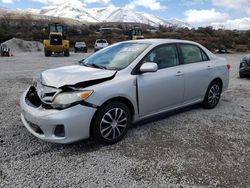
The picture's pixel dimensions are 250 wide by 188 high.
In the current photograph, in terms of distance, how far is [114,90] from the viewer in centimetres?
381

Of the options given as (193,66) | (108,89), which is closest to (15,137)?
(108,89)

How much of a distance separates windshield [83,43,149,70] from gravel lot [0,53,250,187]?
115 centimetres

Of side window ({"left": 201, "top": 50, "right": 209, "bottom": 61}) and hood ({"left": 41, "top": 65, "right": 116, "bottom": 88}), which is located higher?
side window ({"left": 201, "top": 50, "right": 209, "bottom": 61})

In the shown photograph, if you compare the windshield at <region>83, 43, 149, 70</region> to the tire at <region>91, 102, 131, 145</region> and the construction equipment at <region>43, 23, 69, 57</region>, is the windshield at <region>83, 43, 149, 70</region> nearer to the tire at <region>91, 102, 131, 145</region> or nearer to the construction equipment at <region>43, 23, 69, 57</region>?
the tire at <region>91, 102, 131, 145</region>

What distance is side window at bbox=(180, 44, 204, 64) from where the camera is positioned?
16.8 ft

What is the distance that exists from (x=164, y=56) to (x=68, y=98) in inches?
79.1

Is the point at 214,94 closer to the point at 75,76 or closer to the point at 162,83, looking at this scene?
the point at 162,83

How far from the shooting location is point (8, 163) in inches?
132

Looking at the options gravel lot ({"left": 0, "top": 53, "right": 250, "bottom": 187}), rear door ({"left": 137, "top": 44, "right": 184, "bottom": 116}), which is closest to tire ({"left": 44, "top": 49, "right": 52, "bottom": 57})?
gravel lot ({"left": 0, "top": 53, "right": 250, "bottom": 187})

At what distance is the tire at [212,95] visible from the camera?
565 cm

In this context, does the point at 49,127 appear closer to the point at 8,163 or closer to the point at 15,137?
the point at 8,163

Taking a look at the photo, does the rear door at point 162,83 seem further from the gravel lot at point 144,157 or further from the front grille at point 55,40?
the front grille at point 55,40

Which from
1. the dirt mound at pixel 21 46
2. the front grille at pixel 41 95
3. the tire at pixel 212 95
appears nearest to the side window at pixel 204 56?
the tire at pixel 212 95

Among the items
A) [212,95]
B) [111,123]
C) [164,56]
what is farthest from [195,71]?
[111,123]
